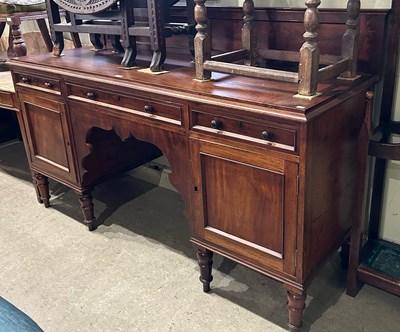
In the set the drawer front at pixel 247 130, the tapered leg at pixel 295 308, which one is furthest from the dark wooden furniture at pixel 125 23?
the tapered leg at pixel 295 308

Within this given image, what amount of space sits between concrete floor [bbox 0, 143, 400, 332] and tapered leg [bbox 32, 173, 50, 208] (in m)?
0.06

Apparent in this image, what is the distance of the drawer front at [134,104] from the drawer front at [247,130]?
4.2 inches

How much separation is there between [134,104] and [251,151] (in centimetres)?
57

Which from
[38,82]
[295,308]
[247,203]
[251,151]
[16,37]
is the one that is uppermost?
[16,37]

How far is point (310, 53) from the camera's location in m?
1.36

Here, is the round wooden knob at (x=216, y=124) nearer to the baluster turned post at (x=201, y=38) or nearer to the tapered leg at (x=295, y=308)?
the baluster turned post at (x=201, y=38)

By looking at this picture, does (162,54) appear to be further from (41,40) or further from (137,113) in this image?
(41,40)

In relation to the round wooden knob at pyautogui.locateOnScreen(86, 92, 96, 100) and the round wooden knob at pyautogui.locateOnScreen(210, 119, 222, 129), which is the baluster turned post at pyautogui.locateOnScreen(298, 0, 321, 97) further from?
the round wooden knob at pyautogui.locateOnScreen(86, 92, 96, 100)

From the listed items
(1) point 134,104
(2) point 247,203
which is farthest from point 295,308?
(1) point 134,104

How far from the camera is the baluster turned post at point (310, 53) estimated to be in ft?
4.40

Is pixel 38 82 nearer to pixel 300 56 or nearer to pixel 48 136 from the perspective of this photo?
pixel 48 136

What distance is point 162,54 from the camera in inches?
74.0

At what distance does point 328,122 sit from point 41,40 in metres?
2.63

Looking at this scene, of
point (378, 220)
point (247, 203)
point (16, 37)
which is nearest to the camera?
point (247, 203)
